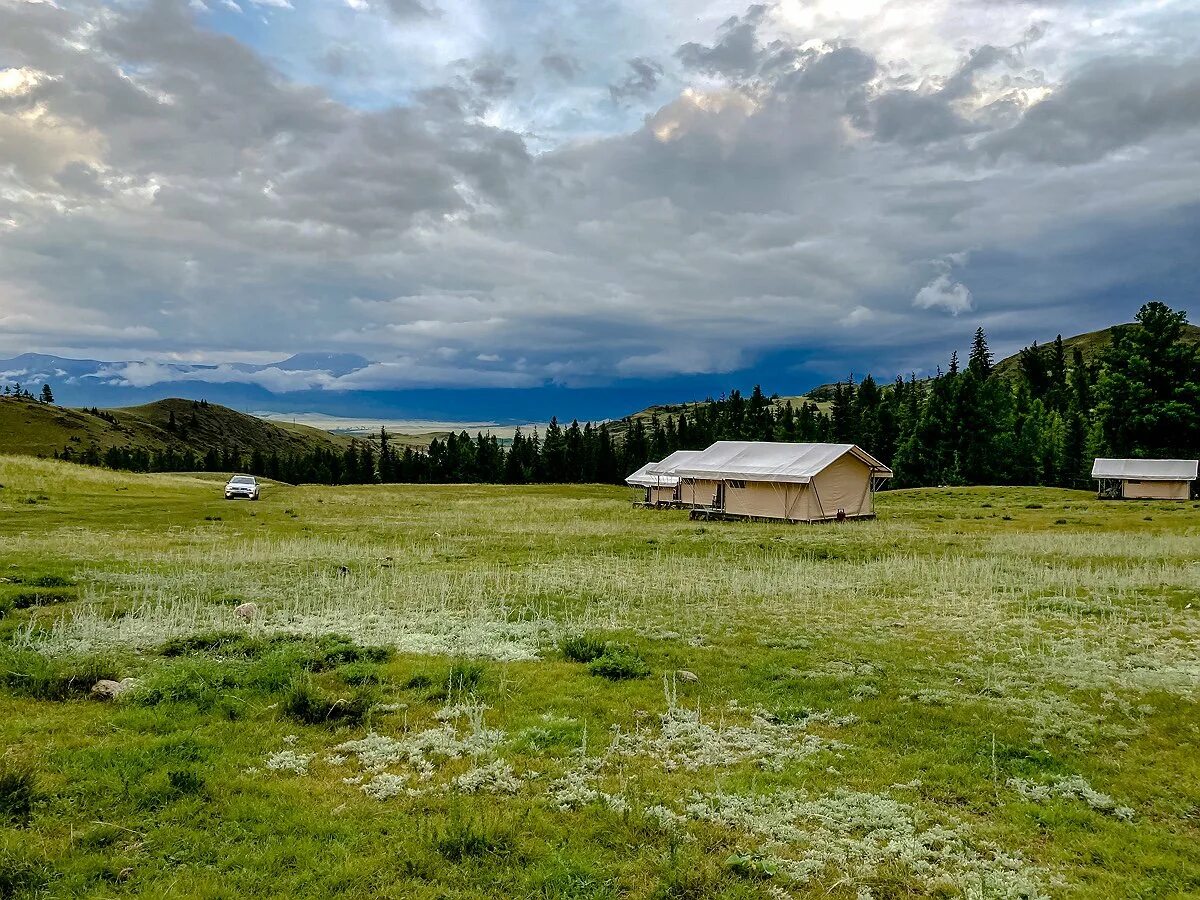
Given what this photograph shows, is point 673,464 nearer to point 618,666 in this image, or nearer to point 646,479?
point 646,479

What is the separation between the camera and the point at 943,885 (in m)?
6.02

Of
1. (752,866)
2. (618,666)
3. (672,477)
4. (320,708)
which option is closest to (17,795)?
(320,708)

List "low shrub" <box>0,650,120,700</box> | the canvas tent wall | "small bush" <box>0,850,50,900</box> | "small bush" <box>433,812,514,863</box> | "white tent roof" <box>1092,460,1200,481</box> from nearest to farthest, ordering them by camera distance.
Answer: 1. "small bush" <box>0,850,50,900</box>
2. "small bush" <box>433,812,514,863</box>
3. "low shrub" <box>0,650,120,700</box>
4. "white tent roof" <box>1092,460,1200,481</box>
5. the canvas tent wall

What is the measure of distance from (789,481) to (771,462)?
3444 millimetres

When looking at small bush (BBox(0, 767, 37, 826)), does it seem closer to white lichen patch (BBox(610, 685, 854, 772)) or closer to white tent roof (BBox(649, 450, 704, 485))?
white lichen patch (BBox(610, 685, 854, 772))

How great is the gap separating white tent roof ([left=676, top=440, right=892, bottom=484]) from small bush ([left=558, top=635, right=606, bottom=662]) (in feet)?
117

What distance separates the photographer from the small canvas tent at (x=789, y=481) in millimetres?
48188

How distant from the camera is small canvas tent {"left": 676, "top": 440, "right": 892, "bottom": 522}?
48188 mm

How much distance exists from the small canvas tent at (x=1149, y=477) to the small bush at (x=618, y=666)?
6970 cm

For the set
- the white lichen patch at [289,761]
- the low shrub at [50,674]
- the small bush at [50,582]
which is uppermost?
the small bush at [50,582]

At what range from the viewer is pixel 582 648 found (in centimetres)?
1296

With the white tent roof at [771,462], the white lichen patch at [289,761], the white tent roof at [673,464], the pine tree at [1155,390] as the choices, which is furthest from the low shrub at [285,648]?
the pine tree at [1155,390]

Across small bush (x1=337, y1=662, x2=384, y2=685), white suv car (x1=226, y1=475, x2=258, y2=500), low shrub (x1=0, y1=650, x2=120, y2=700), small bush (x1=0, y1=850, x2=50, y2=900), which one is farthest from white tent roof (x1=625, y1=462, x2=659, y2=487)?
small bush (x1=0, y1=850, x2=50, y2=900)

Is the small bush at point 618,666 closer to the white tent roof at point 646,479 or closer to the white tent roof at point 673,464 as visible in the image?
the white tent roof at point 673,464
